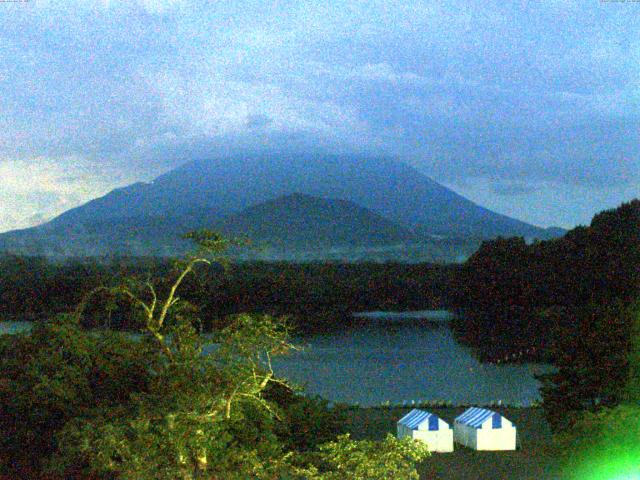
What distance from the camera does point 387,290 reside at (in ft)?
141

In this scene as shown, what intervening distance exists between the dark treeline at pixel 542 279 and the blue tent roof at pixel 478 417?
17.2 meters

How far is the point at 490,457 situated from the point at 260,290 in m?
30.0

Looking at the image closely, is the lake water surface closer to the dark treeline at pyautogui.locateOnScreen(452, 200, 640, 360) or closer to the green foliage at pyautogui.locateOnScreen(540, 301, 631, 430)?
the dark treeline at pyautogui.locateOnScreen(452, 200, 640, 360)

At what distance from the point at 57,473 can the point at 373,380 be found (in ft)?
41.1

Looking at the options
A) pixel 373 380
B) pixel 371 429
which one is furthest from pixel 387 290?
pixel 371 429

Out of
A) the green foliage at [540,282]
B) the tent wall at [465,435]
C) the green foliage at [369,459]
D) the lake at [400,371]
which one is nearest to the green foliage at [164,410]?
the green foliage at [369,459]

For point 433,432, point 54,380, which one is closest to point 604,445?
point 433,432

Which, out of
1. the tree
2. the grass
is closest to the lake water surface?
the grass

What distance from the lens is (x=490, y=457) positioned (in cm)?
1035

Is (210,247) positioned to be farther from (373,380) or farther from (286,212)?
(286,212)

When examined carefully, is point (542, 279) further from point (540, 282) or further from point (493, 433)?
point (493, 433)

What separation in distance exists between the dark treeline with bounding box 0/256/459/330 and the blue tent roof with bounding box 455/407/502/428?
24.0m

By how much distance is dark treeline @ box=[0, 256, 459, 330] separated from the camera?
38.1 meters

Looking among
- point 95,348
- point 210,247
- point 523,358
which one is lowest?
point 523,358
